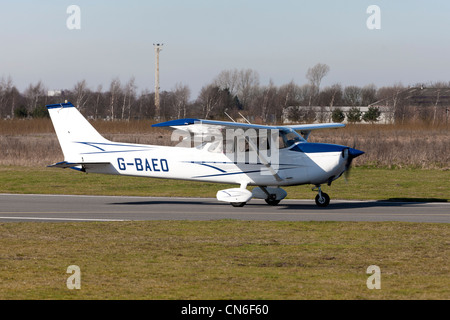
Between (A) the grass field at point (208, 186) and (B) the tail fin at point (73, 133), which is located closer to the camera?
(B) the tail fin at point (73, 133)

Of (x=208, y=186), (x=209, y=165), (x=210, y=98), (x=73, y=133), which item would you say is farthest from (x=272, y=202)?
(x=210, y=98)

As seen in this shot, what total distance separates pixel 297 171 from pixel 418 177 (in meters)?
10.2

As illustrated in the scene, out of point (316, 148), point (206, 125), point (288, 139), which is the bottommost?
point (316, 148)

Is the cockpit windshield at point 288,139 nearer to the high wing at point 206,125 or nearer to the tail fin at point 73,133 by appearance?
the high wing at point 206,125

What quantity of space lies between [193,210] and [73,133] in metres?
4.64

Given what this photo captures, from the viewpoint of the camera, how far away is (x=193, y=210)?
18.0 meters

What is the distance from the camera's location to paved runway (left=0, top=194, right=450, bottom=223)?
16.3 m

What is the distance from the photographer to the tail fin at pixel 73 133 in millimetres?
19812

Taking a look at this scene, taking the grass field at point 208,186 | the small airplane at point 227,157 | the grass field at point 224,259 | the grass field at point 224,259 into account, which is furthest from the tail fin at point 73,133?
the grass field at point 224,259

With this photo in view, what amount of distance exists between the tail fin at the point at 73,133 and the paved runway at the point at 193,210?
4.98 ft

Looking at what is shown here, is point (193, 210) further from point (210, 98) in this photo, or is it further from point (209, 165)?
point (210, 98)

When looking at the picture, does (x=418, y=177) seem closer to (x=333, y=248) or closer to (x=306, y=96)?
(x=333, y=248)
